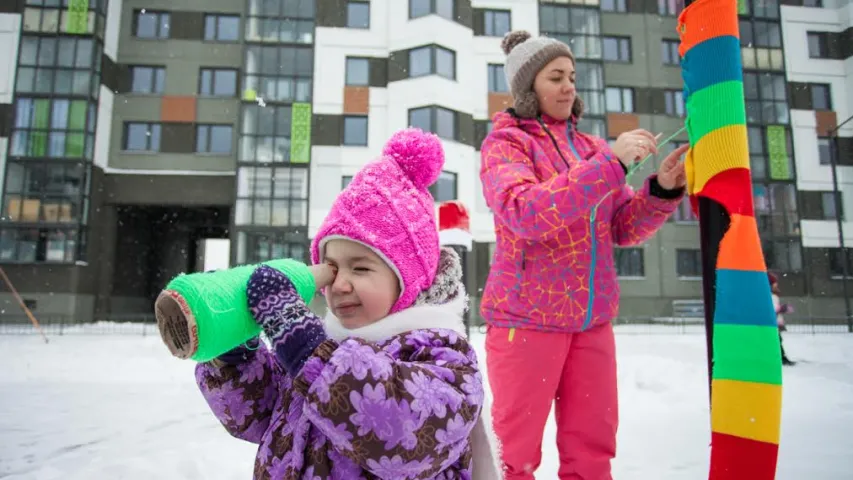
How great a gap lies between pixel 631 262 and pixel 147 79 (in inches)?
661

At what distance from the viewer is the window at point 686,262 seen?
56.2 ft

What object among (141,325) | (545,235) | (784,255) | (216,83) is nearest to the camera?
(545,235)

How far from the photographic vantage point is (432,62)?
1560cm

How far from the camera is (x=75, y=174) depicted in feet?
49.2

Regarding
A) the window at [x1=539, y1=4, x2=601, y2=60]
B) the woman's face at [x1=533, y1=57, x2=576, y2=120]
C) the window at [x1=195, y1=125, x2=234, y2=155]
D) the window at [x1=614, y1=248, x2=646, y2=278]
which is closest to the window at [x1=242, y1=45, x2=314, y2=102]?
the window at [x1=195, y1=125, x2=234, y2=155]

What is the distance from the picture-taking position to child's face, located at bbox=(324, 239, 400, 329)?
3.69 feet

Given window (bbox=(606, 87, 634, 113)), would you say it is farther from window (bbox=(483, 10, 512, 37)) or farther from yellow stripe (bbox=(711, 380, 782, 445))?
yellow stripe (bbox=(711, 380, 782, 445))

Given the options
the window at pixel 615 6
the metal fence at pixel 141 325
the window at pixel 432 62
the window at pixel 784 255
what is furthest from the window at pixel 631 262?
the window at pixel 615 6

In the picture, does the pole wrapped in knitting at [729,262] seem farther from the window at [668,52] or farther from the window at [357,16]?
the window at [668,52]

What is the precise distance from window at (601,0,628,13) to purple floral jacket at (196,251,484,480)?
65.3ft

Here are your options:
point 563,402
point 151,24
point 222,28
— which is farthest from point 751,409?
point 151,24

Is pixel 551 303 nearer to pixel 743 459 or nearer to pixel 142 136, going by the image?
pixel 743 459

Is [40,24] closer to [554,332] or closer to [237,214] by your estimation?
[237,214]

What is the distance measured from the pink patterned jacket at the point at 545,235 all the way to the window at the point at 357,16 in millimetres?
16121
